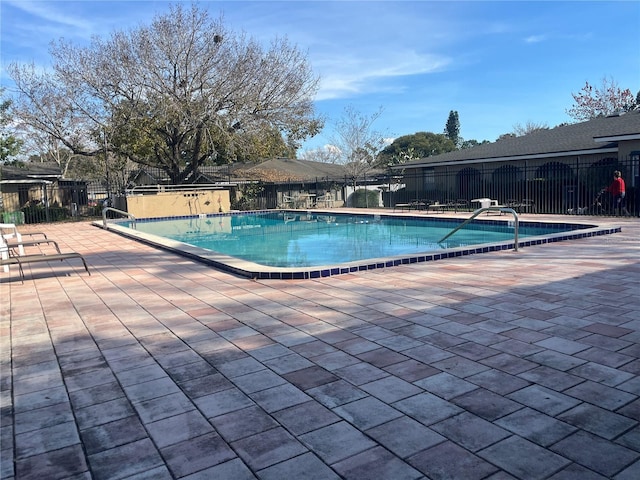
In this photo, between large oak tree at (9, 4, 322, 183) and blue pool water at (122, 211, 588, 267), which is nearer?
blue pool water at (122, 211, 588, 267)

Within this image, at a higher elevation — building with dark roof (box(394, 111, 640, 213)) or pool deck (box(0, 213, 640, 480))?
building with dark roof (box(394, 111, 640, 213))

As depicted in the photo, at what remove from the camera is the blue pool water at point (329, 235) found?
11016 mm

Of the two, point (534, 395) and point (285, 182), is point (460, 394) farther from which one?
point (285, 182)

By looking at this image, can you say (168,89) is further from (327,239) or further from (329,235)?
(327,239)

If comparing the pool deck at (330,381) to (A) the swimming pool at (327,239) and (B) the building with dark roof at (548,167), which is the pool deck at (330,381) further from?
(B) the building with dark roof at (548,167)

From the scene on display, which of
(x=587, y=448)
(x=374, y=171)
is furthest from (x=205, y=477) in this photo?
(x=374, y=171)

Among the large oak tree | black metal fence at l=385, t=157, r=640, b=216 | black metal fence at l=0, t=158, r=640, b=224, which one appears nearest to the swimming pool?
black metal fence at l=0, t=158, r=640, b=224

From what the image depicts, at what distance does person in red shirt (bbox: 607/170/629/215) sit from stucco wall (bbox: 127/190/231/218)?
56.0 ft

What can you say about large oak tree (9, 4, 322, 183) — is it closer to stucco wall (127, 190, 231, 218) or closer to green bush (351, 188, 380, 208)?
stucco wall (127, 190, 231, 218)

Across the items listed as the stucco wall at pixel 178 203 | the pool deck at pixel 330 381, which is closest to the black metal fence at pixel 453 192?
the stucco wall at pixel 178 203

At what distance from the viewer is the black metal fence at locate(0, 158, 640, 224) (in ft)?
52.9

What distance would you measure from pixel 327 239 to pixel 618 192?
8.67 metres

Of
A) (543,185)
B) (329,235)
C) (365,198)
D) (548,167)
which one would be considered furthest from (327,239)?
(365,198)

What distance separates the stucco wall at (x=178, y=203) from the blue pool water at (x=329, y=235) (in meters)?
1.45
